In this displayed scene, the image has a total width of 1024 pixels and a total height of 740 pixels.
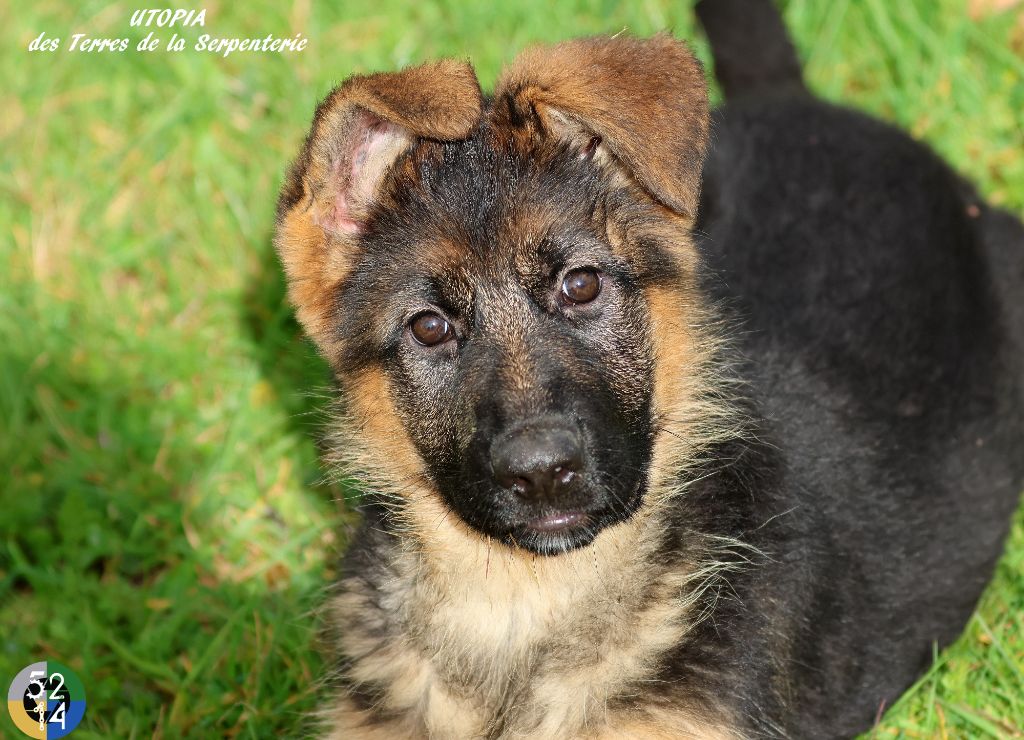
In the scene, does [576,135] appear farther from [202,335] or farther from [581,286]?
[202,335]

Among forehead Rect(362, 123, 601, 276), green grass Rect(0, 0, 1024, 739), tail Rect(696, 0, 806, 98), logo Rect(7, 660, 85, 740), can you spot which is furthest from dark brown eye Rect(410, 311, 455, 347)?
tail Rect(696, 0, 806, 98)

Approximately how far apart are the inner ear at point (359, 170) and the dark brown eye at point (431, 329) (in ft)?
1.19

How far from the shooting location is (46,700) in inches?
185

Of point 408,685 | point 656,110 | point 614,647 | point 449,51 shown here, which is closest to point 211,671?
point 408,685

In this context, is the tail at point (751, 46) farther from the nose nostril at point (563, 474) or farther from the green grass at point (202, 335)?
the nose nostril at point (563, 474)

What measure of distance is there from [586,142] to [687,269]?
49 centimetres

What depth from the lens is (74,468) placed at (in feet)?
18.2

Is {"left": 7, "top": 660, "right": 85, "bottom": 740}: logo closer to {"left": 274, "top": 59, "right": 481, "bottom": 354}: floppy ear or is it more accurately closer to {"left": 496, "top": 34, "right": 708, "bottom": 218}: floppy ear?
{"left": 274, "top": 59, "right": 481, "bottom": 354}: floppy ear

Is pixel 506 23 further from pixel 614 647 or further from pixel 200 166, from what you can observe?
pixel 614 647

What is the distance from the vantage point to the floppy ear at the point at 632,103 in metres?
3.41

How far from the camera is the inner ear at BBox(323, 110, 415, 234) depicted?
359cm

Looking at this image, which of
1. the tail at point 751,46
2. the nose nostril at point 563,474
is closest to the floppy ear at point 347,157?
the nose nostril at point 563,474

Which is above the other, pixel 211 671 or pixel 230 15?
pixel 230 15

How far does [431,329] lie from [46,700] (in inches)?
90.1
